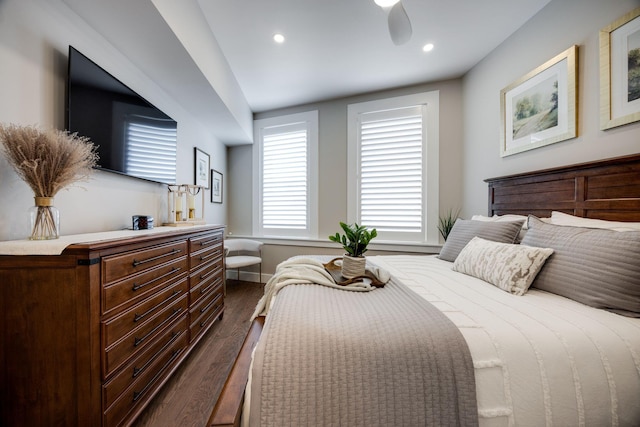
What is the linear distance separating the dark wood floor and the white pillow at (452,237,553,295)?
184cm

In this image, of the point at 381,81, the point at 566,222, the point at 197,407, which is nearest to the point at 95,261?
the point at 197,407

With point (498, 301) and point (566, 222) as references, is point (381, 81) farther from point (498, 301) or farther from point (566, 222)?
point (498, 301)

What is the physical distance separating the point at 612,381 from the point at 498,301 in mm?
377

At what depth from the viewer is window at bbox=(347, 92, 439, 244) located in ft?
9.71

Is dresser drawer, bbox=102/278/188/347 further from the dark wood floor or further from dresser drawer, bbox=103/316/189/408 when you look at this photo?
the dark wood floor

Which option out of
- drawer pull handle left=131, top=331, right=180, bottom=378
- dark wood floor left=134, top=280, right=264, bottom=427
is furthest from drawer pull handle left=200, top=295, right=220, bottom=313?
drawer pull handle left=131, top=331, right=180, bottom=378

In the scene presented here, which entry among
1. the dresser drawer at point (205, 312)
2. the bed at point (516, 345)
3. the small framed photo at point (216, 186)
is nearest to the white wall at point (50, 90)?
the dresser drawer at point (205, 312)

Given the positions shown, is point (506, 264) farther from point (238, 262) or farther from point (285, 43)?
point (238, 262)

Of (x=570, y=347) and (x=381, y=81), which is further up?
(x=381, y=81)

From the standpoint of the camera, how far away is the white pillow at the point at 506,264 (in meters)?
1.23

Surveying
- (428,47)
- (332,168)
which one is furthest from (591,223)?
(332,168)

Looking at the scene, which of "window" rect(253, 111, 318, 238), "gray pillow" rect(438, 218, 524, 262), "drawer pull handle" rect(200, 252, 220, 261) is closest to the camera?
"gray pillow" rect(438, 218, 524, 262)

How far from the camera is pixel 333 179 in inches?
133

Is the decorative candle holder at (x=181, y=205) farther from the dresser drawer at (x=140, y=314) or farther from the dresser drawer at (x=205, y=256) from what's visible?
the dresser drawer at (x=140, y=314)
